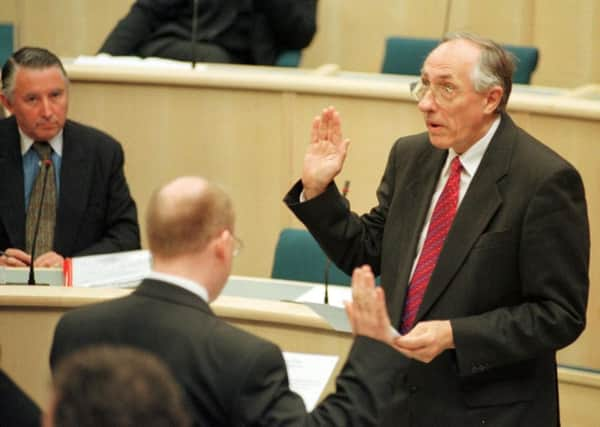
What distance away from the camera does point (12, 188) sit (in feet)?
15.6

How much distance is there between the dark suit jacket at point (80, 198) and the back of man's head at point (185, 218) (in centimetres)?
227

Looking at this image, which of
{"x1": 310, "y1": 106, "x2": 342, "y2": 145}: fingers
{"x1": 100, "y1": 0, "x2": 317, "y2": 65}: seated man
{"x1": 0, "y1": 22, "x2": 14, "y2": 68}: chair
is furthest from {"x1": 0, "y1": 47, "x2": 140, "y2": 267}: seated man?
{"x1": 0, "y1": 22, "x2": 14, "y2": 68}: chair

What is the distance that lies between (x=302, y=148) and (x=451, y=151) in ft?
7.85

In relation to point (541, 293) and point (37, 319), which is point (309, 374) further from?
point (37, 319)

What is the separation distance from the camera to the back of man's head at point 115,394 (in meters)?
1.61

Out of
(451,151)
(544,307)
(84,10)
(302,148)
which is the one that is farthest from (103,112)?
(544,307)

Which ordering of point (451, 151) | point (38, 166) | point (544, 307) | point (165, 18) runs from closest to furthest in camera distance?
point (544, 307), point (451, 151), point (38, 166), point (165, 18)

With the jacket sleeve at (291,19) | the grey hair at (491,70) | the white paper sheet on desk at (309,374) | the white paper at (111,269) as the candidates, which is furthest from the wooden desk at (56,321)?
the jacket sleeve at (291,19)

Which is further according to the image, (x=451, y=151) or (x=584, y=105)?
(x=584, y=105)

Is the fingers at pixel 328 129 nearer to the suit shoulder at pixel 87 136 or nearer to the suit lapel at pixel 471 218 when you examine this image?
the suit lapel at pixel 471 218

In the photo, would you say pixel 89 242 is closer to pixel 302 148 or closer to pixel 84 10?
pixel 302 148

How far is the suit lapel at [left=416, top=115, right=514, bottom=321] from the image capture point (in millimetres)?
3074

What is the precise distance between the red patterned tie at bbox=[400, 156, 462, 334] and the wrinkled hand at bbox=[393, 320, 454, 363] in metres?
0.14

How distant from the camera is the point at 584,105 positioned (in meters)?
5.01
